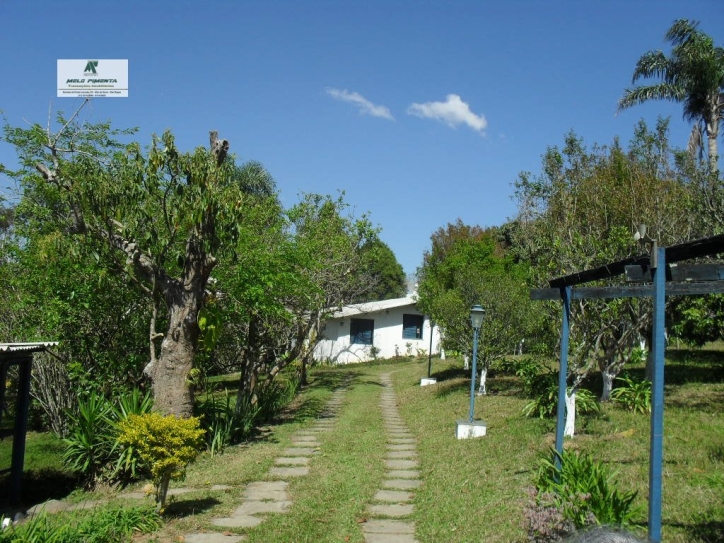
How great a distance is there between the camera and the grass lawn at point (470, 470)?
6156 mm

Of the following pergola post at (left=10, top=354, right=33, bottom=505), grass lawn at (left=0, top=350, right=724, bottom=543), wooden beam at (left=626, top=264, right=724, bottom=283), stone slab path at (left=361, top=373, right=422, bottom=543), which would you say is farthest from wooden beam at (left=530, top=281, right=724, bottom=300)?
pergola post at (left=10, top=354, right=33, bottom=505)

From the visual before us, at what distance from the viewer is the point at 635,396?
1120 cm

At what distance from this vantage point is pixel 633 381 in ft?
39.0

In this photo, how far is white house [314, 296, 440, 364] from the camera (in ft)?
102

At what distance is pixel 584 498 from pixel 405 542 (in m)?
1.89

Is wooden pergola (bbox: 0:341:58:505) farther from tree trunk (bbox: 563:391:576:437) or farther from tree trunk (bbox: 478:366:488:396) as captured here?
tree trunk (bbox: 478:366:488:396)

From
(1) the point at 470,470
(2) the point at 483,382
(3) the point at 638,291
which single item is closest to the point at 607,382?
(1) the point at 470,470

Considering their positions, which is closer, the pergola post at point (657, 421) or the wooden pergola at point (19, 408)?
the pergola post at point (657, 421)

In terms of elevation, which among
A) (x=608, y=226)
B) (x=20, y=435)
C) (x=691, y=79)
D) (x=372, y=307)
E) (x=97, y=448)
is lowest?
(x=97, y=448)

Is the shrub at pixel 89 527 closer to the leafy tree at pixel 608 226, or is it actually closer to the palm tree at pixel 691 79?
the leafy tree at pixel 608 226

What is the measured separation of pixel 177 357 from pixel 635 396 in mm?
7745

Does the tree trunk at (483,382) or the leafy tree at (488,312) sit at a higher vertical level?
the leafy tree at (488,312)

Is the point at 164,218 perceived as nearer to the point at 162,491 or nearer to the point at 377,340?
the point at 162,491

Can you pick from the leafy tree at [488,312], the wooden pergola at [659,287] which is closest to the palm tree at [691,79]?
the leafy tree at [488,312]
